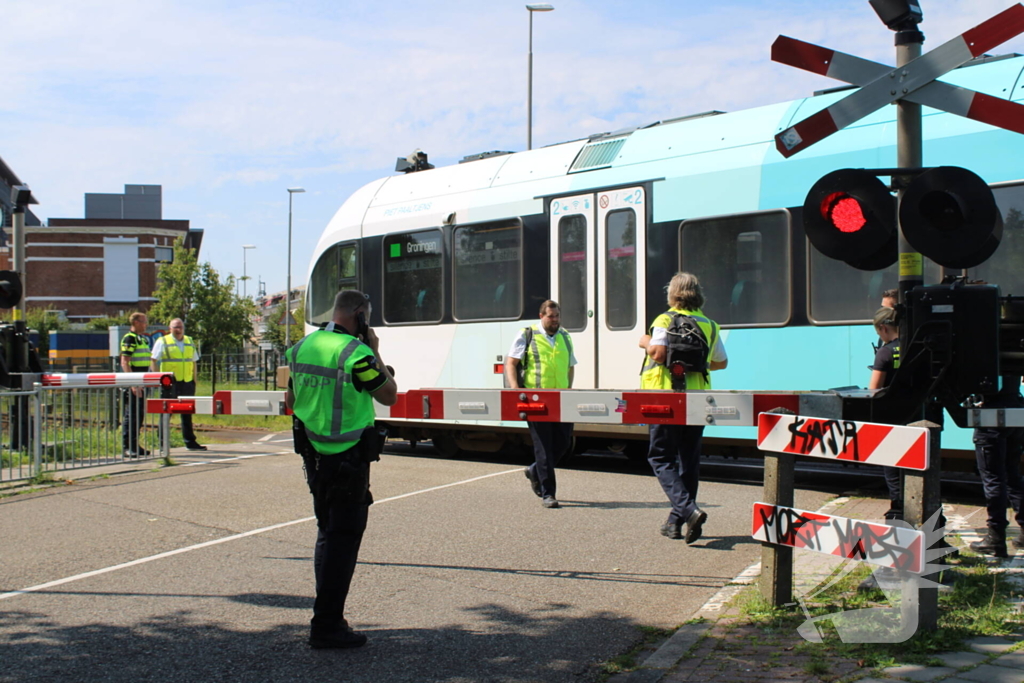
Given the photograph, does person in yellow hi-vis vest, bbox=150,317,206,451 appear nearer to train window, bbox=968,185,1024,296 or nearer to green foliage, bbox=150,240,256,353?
train window, bbox=968,185,1024,296

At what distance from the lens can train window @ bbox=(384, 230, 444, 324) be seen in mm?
11297

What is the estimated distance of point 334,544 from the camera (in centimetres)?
432

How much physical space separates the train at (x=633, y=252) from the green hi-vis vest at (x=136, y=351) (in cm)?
217

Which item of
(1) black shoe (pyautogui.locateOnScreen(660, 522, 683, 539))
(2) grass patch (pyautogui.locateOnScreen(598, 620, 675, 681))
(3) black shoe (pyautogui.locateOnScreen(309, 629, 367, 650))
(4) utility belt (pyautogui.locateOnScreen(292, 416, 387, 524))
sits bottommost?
(2) grass patch (pyautogui.locateOnScreen(598, 620, 675, 681))

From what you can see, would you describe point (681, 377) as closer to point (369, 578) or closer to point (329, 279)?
point (369, 578)

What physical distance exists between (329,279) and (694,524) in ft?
25.1

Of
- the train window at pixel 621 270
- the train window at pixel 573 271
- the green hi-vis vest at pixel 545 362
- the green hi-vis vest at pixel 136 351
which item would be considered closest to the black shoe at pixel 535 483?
the green hi-vis vest at pixel 545 362

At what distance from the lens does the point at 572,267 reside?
10016mm

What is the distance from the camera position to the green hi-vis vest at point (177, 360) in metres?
12.5

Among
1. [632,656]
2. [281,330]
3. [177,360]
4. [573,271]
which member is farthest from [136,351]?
[281,330]

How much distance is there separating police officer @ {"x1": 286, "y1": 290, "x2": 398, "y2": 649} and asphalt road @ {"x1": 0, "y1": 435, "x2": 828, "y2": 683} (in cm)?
22

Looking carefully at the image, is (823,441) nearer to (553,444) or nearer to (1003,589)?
(1003,589)

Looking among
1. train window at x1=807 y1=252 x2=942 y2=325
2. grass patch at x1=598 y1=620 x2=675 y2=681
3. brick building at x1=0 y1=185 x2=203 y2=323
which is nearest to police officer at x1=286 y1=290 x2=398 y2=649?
grass patch at x1=598 y1=620 x2=675 y2=681

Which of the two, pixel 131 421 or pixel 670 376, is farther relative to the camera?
pixel 131 421
